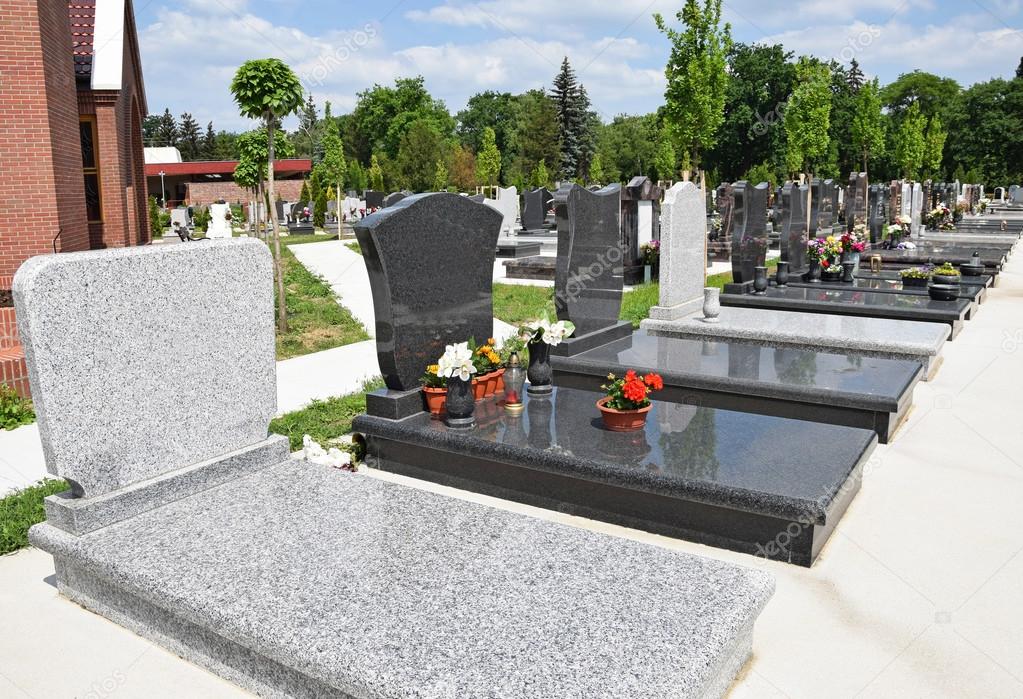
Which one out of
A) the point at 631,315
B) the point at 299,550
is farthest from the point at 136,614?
the point at 631,315

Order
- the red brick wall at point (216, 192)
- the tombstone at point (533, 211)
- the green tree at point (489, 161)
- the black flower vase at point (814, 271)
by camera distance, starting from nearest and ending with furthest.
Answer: the black flower vase at point (814, 271) < the tombstone at point (533, 211) < the green tree at point (489, 161) < the red brick wall at point (216, 192)

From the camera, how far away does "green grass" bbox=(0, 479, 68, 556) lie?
5430 millimetres

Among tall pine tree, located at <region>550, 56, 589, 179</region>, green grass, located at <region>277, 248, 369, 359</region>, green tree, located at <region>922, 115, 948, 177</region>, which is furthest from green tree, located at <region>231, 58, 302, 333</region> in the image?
tall pine tree, located at <region>550, 56, 589, 179</region>

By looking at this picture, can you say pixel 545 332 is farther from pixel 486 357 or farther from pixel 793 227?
pixel 793 227

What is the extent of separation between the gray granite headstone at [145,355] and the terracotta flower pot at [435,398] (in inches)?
64.1

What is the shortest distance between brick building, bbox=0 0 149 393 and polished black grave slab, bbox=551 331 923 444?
6396 millimetres

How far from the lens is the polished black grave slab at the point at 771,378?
7.52 m

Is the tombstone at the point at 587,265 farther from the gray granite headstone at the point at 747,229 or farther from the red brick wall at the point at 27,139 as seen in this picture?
the red brick wall at the point at 27,139

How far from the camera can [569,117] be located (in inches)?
2697

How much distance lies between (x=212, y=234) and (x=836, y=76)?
2772 inches

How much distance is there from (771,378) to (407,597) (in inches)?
214

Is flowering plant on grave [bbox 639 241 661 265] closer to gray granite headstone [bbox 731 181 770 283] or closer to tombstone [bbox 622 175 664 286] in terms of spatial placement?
tombstone [bbox 622 175 664 286]

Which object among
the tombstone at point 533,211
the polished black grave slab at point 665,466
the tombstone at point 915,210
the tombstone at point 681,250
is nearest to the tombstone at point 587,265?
the tombstone at point 681,250

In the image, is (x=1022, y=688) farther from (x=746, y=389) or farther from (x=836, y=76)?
(x=836, y=76)
